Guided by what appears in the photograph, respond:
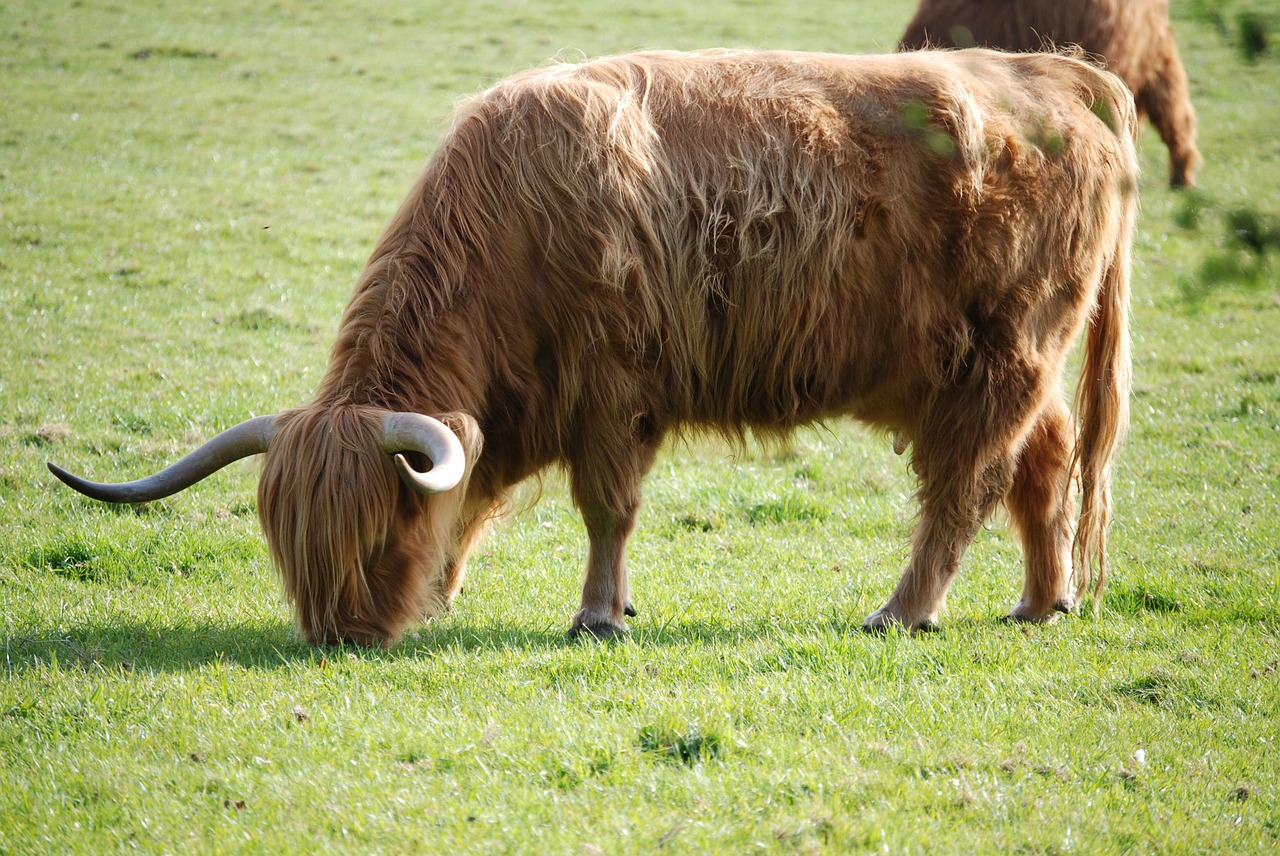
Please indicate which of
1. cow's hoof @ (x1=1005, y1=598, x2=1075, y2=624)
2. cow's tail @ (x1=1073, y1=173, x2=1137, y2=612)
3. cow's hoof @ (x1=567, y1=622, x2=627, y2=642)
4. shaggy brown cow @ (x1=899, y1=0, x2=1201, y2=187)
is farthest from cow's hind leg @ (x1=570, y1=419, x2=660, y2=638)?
shaggy brown cow @ (x1=899, y1=0, x2=1201, y2=187)

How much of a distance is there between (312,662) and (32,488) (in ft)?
9.88

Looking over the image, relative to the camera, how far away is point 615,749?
3.83 metres

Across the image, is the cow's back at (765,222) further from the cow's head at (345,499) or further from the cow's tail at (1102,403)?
the cow's head at (345,499)

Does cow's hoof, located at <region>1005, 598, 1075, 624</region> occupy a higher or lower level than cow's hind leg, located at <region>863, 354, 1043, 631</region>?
lower

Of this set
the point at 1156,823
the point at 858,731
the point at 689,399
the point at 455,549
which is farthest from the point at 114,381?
the point at 1156,823

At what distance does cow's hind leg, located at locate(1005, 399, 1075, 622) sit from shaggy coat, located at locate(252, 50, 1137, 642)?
0.06 feet

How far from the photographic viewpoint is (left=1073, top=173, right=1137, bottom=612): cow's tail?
5453 mm

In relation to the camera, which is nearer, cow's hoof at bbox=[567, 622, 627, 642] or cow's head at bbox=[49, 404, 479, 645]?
cow's head at bbox=[49, 404, 479, 645]

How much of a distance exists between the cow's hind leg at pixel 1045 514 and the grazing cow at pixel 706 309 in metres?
0.02

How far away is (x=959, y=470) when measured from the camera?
5.29 m

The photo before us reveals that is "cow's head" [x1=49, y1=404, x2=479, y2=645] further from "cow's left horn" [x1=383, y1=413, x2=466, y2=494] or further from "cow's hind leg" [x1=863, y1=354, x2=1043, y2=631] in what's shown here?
"cow's hind leg" [x1=863, y1=354, x2=1043, y2=631]

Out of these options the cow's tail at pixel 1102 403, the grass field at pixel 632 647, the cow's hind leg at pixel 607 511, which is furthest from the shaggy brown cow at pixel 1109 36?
the cow's hind leg at pixel 607 511

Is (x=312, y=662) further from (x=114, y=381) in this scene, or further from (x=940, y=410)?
(x=114, y=381)

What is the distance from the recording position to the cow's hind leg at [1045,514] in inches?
217
